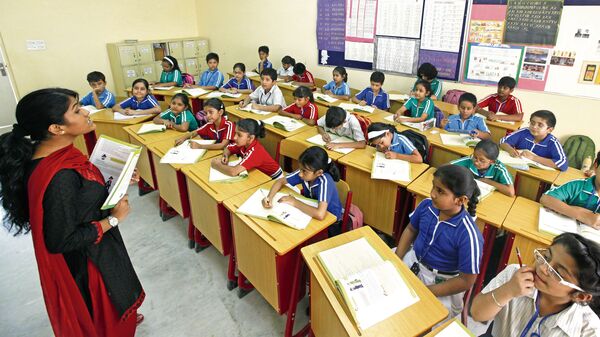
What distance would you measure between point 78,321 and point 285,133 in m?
2.28

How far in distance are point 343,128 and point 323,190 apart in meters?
1.33

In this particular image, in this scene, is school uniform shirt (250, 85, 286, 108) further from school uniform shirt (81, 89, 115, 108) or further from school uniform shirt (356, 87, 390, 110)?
school uniform shirt (81, 89, 115, 108)

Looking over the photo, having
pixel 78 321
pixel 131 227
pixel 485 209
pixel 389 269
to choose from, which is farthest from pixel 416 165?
pixel 131 227

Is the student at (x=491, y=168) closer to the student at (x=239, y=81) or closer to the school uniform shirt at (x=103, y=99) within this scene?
the student at (x=239, y=81)

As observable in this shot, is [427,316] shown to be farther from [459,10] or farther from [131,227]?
[459,10]

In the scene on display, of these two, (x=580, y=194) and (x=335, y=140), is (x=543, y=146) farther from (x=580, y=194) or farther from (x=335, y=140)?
(x=335, y=140)

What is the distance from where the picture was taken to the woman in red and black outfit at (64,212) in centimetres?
125

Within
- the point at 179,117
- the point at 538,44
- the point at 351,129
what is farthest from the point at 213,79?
the point at 538,44

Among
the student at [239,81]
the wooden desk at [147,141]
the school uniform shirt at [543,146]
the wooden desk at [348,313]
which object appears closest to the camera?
the wooden desk at [348,313]

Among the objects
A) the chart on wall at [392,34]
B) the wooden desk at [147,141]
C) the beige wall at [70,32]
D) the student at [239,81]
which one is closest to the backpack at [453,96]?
the chart on wall at [392,34]

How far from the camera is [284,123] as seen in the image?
141 inches

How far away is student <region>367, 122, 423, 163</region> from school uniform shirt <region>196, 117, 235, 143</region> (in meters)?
1.20

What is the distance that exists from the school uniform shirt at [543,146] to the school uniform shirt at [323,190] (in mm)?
1853

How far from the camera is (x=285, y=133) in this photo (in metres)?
3.38
